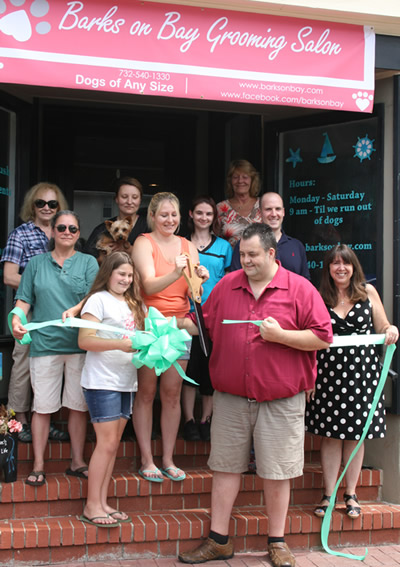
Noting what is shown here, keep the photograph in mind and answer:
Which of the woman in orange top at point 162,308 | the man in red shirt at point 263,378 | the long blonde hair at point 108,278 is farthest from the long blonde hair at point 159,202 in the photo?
the man in red shirt at point 263,378

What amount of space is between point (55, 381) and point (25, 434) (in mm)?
663

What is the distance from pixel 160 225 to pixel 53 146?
287 cm

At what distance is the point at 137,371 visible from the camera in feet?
15.9

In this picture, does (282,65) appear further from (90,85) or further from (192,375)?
(192,375)

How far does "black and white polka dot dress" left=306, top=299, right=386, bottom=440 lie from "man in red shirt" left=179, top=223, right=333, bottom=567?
584 mm

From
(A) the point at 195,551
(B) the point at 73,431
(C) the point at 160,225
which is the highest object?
(C) the point at 160,225

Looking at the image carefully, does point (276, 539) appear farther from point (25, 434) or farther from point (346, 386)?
point (25, 434)

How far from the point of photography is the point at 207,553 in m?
4.54

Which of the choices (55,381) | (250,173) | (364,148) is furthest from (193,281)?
(364,148)

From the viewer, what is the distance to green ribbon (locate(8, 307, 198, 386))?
168 inches

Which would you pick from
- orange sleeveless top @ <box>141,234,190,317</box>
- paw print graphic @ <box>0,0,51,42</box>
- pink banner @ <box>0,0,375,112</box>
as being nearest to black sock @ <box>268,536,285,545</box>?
orange sleeveless top @ <box>141,234,190,317</box>

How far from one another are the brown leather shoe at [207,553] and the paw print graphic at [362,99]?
3417 millimetres

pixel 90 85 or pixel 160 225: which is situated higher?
pixel 90 85

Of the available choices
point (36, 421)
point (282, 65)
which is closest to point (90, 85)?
point (282, 65)
